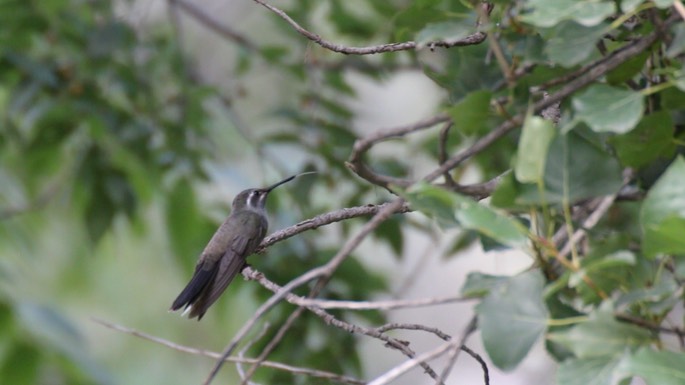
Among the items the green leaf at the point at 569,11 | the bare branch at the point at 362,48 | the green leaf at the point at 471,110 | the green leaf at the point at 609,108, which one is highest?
the bare branch at the point at 362,48

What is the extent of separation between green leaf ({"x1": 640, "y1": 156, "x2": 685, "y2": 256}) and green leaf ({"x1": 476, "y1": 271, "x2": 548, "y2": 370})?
7.1 inches

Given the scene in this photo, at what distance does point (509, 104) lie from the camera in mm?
1647

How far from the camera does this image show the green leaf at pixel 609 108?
1443mm

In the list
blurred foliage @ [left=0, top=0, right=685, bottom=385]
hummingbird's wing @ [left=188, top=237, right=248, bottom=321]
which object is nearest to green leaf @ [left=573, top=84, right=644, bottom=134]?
blurred foliage @ [left=0, top=0, right=685, bottom=385]

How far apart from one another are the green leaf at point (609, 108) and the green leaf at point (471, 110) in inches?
6.3

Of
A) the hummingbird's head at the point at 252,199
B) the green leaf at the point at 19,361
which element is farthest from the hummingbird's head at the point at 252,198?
the green leaf at the point at 19,361

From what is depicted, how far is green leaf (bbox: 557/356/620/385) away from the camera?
4.39 ft

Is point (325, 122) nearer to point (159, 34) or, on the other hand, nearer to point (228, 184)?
point (228, 184)

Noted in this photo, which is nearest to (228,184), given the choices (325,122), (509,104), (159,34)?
(325,122)

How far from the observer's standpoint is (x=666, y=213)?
53.2 inches

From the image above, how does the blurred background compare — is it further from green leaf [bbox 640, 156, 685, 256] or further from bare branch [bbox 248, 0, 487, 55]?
green leaf [bbox 640, 156, 685, 256]

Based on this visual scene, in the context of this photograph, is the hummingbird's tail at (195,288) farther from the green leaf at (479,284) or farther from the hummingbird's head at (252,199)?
the green leaf at (479,284)

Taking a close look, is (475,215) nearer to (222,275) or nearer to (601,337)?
(601,337)

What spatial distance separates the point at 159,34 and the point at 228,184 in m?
1.78
